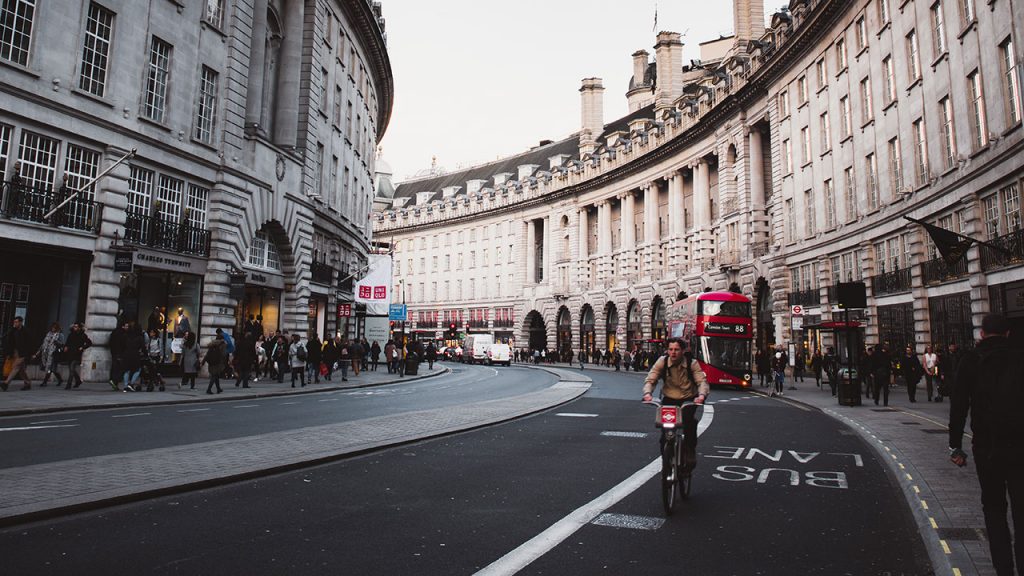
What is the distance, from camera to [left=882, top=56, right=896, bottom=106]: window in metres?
30.4

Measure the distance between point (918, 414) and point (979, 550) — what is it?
14.2 meters

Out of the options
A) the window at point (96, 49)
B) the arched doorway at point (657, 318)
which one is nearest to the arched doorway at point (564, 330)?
the arched doorway at point (657, 318)

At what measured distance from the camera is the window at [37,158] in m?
19.4

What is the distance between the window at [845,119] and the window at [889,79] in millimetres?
3238

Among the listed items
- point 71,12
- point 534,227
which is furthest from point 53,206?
point 534,227

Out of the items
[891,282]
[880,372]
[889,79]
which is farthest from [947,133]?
[880,372]

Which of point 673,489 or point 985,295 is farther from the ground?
point 985,295

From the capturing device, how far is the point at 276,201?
3017cm

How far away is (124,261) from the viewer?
69.4 ft

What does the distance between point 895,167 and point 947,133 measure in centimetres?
446

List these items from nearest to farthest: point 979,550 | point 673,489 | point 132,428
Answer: point 979,550
point 673,489
point 132,428

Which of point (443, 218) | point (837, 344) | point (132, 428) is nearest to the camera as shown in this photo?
point (132, 428)

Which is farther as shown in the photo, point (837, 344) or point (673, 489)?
point (837, 344)

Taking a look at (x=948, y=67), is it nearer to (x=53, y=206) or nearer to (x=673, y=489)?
(x=673, y=489)
